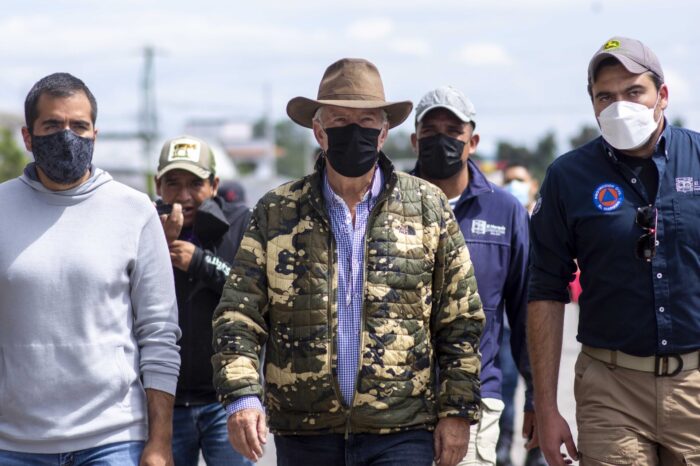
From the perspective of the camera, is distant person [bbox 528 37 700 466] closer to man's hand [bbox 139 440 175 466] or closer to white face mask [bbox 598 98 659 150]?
white face mask [bbox 598 98 659 150]

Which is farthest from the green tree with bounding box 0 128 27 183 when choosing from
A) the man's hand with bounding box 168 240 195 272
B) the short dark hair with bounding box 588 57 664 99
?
the short dark hair with bounding box 588 57 664 99

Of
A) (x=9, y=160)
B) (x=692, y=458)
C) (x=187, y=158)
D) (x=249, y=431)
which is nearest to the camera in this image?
(x=249, y=431)

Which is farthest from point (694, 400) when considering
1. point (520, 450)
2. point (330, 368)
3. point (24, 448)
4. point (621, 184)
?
point (520, 450)

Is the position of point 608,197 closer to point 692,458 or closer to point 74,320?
point 692,458

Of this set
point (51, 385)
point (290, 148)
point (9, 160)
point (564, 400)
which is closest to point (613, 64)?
point (51, 385)

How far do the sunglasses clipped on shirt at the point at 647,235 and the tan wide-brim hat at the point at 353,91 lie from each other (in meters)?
1.05

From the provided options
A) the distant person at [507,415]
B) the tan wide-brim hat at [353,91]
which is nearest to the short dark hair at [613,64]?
the tan wide-brim hat at [353,91]

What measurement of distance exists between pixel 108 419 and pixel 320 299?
93 centimetres

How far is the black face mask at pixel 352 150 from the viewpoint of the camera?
459cm

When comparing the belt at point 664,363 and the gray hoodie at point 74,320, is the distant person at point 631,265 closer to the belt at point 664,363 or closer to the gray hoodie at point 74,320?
the belt at point 664,363

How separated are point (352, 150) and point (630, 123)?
3.71 feet

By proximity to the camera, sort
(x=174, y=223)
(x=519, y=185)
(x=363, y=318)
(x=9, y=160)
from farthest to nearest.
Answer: (x=9, y=160) < (x=519, y=185) < (x=174, y=223) < (x=363, y=318)

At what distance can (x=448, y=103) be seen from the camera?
5973 millimetres

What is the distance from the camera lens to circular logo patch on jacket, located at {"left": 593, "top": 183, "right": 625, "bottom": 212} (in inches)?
186
